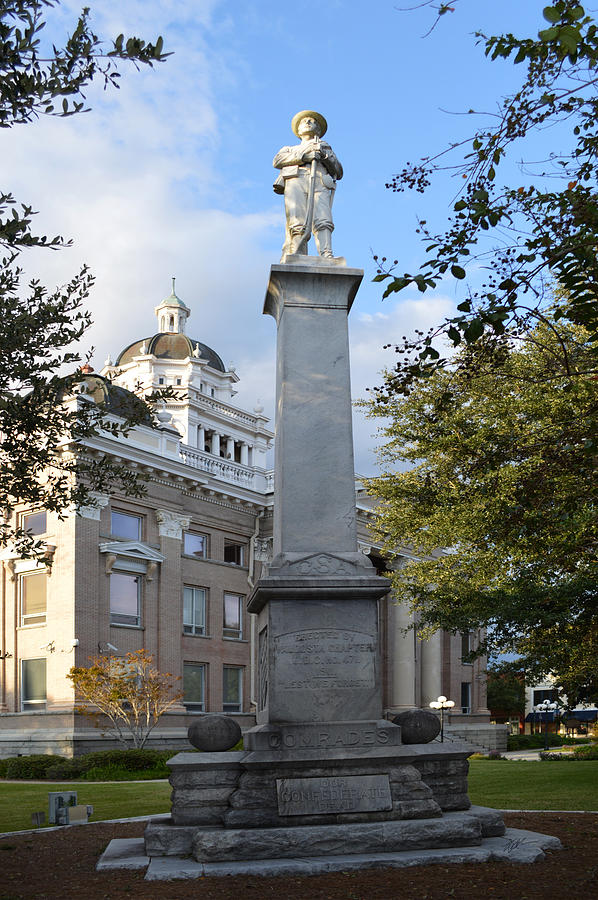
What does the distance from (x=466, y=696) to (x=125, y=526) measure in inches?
1213

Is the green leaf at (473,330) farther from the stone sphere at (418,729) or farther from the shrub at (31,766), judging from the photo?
the shrub at (31,766)

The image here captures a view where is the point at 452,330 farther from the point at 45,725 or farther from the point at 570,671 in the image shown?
the point at 45,725

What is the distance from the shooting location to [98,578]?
35.4 metres

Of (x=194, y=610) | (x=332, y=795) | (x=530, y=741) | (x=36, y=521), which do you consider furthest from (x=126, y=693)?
(x=530, y=741)

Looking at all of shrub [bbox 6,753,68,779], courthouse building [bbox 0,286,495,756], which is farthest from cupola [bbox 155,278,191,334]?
shrub [bbox 6,753,68,779]

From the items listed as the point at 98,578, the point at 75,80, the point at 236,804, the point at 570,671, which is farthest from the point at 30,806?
the point at 98,578

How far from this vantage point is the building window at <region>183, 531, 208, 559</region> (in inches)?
1614

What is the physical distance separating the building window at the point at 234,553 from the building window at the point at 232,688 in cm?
496

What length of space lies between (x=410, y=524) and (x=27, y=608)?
689 inches

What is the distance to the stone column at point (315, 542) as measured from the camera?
1023 centimetres

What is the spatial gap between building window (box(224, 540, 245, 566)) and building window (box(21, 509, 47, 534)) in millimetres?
10144

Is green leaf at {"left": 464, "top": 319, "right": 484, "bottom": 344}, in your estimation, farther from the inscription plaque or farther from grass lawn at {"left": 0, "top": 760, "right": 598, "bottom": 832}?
grass lawn at {"left": 0, "top": 760, "right": 598, "bottom": 832}

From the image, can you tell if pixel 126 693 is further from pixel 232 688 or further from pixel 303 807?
pixel 303 807

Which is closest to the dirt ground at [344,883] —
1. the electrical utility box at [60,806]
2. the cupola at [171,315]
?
the electrical utility box at [60,806]
